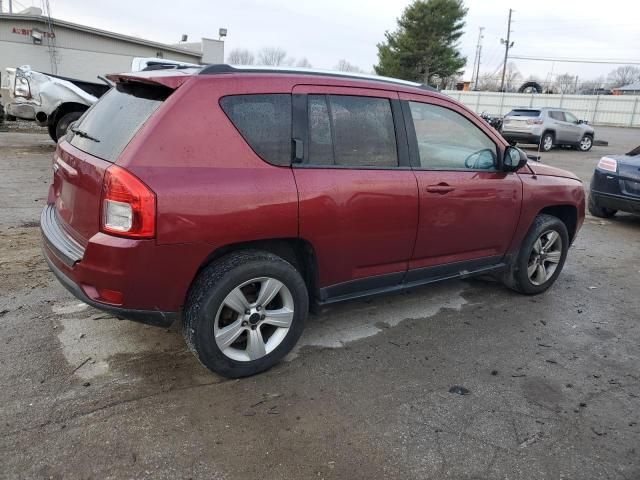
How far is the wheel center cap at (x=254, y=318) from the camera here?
308 centimetres

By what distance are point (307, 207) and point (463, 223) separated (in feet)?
4.78

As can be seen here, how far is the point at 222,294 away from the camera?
2898 mm

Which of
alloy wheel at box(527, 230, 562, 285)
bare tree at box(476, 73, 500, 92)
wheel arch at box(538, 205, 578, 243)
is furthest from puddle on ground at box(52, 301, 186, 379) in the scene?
bare tree at box(476, 73, 500, 92)

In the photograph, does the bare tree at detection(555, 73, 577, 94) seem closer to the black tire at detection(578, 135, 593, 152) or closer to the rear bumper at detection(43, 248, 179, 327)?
the black tire at detection(578, 135, 593, 152)

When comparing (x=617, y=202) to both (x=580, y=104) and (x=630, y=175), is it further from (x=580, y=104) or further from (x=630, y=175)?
(x=580, y=104)

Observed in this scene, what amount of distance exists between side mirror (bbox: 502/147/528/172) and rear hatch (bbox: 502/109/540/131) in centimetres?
1716

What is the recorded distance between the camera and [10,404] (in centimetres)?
275

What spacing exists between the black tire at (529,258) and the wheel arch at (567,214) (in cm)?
11

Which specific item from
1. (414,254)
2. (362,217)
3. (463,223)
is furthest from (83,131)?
(463,223)

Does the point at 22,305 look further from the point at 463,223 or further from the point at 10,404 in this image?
the point at 463,223

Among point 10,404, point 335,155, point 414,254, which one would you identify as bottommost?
point 10,404

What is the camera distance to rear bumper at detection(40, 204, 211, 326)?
2.66 metres

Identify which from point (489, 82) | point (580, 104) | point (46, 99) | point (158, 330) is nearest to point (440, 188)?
point (158, 330)

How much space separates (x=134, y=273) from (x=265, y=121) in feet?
3.78
